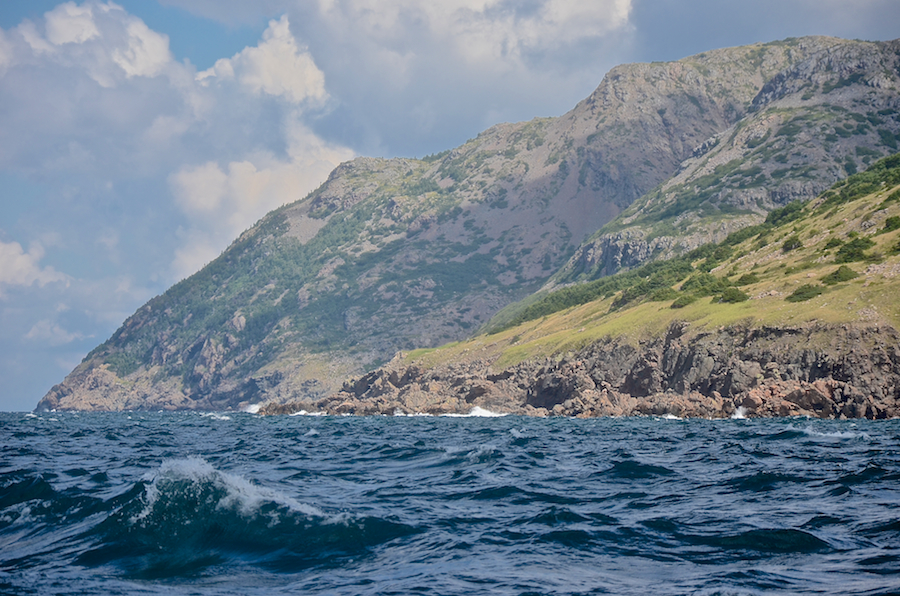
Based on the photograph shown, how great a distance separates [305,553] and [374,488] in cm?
1107

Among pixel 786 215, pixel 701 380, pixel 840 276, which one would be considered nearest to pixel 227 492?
pixel 701 380

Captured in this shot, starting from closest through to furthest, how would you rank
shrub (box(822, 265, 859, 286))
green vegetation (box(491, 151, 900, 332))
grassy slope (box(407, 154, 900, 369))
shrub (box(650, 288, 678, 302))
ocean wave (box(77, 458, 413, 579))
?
ocean wave (box(77, 458, 413, 579))
grassy slope (box(407, 154, 900, 369))
shrub (box(822, 265, 859, 286))
green vegetation (box(491, 151, 900, 332))
shrub (box(650, 288, 678, 302))

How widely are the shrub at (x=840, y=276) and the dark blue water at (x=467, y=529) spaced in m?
82.0

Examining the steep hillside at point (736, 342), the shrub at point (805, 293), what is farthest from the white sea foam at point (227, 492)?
the shrub at point (805, 293)

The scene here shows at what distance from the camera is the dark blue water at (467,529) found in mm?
14984

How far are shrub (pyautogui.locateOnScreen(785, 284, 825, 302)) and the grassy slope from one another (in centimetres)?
88

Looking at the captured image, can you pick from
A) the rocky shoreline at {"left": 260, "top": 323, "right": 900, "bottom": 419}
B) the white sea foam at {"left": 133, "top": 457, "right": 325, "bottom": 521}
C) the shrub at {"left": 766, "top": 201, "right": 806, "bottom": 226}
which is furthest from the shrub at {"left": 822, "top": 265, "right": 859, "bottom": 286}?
the white sea foam at {"left": 133, "top": 457, "right": 325, "bottom": 521}

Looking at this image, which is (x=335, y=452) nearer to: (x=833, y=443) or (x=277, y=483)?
(x=277, y=483)

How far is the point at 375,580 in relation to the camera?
50.0 ft

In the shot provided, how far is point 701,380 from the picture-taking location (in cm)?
11125

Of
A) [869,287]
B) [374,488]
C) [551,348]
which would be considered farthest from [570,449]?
[551,348]

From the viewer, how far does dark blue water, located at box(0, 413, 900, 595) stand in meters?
15.0

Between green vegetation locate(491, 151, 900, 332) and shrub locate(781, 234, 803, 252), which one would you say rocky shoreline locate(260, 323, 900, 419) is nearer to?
green vegetation locate(491, 151, 900, 332)

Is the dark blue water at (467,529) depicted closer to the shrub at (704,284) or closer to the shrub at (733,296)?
the shrub at (733,296)
